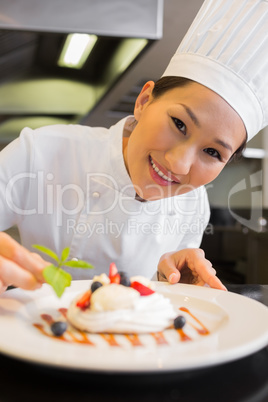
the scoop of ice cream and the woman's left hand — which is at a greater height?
the scoop of ice cream

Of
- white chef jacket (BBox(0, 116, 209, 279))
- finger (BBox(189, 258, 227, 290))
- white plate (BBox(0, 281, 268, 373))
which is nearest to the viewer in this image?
white plate (BBox(0, 281, 268, 373))

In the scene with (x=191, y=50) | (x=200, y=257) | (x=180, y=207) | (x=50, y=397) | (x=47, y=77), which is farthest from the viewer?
(x=47, y=77)

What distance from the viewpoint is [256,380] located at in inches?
20.0

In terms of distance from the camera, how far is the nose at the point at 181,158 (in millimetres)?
1005

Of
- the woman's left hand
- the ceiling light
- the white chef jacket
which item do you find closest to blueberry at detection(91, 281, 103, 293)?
the woman's left hand

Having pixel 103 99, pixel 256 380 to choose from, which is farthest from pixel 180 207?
pixel 103 99

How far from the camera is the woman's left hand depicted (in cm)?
99

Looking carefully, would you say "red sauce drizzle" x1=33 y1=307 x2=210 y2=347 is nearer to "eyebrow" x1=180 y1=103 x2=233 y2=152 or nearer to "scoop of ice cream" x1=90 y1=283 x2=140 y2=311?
"scoop of ice cream" x1=90 y1=283 x2=140 y2=311

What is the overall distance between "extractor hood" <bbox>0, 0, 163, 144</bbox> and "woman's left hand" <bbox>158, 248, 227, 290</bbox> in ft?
4.40

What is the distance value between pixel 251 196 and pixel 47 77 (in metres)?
2.29

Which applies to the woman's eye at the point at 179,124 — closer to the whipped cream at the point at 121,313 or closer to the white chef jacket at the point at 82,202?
the white chef jacket at the point at 82,202

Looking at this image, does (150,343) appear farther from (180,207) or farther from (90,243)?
(180,207)

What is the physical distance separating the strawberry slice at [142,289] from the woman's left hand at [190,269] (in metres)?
0.23

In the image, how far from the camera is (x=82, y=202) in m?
1.40
